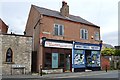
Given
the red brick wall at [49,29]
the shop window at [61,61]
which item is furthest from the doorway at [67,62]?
the red brick wall at [49,29]

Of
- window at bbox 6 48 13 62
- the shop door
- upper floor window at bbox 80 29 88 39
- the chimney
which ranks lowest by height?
the shop door

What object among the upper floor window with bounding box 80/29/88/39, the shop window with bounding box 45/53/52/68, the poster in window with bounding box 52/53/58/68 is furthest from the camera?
the upper floor window with bounding box 80/29/88/39

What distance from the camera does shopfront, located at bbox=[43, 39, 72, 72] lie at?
26992mm

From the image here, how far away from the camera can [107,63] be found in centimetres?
3578

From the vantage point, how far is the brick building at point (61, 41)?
27.1 metres

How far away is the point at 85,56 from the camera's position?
31953 mm

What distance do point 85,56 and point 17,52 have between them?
1091 cm

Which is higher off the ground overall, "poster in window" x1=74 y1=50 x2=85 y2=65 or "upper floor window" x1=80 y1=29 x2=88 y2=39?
"upper floor window" x1=80 y1=29 x2=88 y2=39

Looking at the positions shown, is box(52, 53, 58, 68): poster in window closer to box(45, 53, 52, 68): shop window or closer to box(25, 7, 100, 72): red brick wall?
box(45, 53, 52, 68): shop window

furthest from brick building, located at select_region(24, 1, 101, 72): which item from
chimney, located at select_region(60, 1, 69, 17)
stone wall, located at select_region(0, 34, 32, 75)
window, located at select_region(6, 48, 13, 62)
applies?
window, located at select_region(6, 48, 13, 62)

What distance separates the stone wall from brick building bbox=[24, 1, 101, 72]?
5.60 feet

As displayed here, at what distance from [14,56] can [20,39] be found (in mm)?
1999

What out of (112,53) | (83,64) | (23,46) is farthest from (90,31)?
(23,46)

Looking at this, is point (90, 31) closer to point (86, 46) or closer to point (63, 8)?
point (86, 46)
